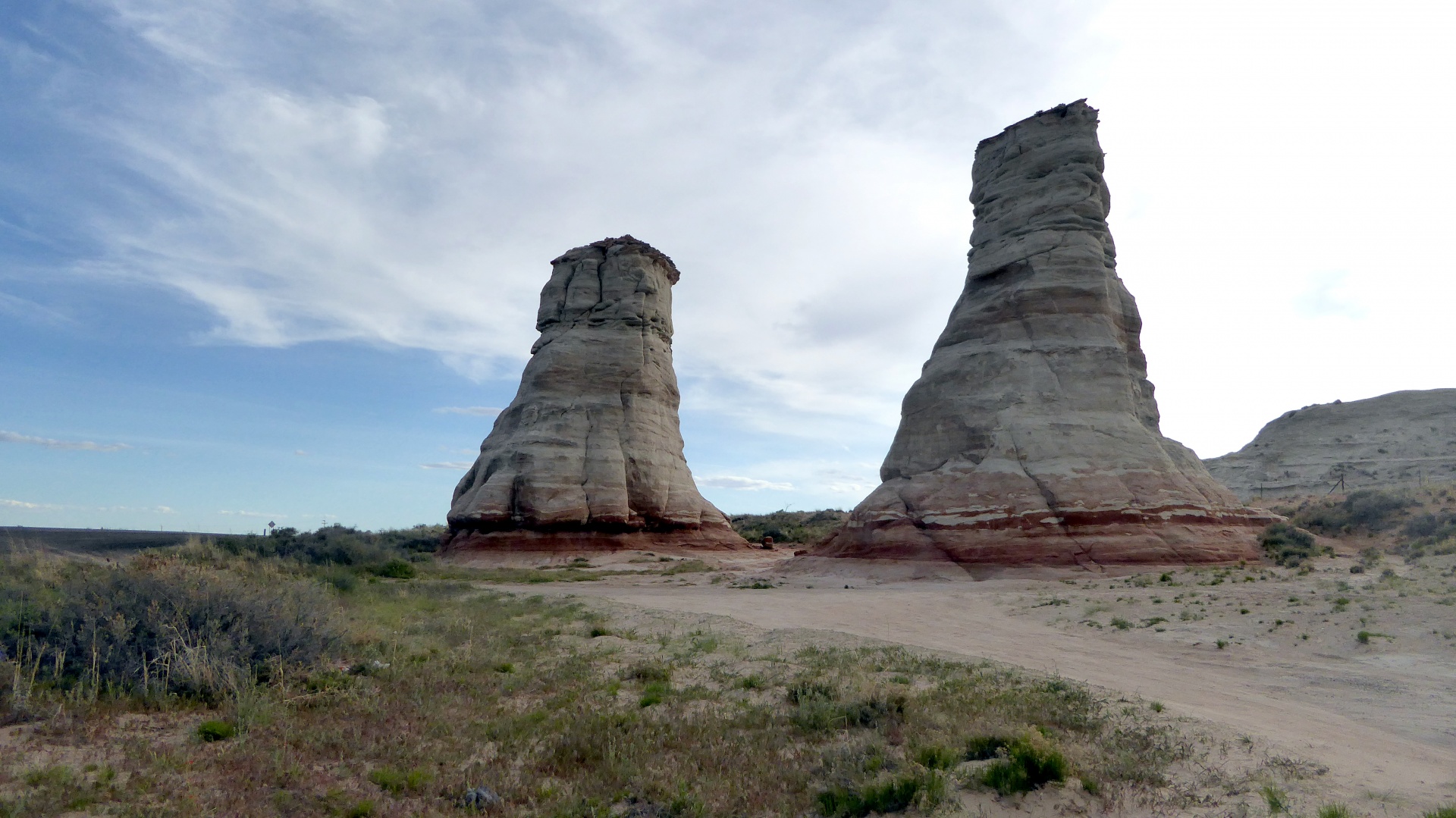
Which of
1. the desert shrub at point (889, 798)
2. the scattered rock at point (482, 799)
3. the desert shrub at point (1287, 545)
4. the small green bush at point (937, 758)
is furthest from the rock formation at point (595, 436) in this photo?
the desert shrub at point (889, 798)

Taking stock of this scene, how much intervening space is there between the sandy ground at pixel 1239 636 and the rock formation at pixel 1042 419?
7.10 feet

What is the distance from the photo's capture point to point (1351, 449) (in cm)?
5641

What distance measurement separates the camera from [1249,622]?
40.5 ft

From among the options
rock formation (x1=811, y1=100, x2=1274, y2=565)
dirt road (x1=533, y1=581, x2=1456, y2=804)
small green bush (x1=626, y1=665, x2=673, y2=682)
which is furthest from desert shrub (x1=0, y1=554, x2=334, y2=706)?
rock formation (x1=811, y1=100, x2=1274, y2=565)

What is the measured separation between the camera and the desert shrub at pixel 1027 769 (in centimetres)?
506

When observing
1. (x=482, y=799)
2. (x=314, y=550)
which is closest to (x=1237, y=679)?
(x=482, y=799)

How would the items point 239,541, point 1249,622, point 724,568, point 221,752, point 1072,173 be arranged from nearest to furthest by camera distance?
point 221,752, point 1249,622, point 239,541, point 1072,173, point 724,568

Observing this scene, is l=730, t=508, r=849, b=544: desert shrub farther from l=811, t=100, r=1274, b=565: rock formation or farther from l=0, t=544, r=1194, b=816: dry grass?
l=0, t=544, r=1194, b=816: dry grass

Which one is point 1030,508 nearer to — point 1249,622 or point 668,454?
point 1249,622

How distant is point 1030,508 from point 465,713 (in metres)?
20.3

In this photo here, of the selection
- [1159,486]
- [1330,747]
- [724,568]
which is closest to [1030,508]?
[1159,486]

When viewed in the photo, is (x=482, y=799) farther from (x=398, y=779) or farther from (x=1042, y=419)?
(x=1042, y=419)

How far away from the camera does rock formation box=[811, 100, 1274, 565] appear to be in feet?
76.0

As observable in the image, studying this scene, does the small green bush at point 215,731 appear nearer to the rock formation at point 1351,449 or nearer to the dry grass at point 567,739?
the dry grass at point 567,739
